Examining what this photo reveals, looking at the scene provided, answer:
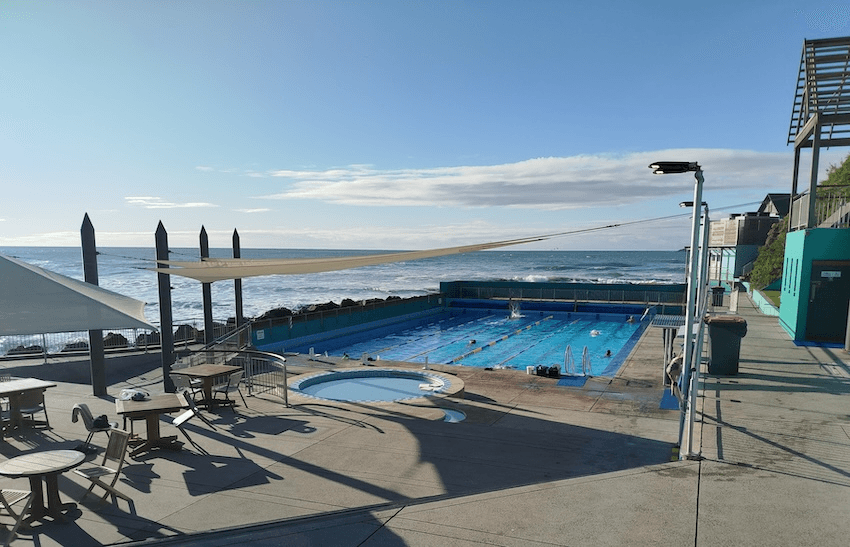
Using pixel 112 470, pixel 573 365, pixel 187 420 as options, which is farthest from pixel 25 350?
pixel 573 365

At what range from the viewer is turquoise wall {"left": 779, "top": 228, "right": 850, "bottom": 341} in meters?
13.5

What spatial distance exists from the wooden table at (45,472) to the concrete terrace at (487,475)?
0.48ft

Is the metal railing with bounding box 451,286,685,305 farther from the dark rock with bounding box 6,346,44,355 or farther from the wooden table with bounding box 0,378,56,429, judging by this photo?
the wooden table with bounding box 0,378,56,429

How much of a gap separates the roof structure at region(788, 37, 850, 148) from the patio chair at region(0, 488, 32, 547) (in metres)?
17.7

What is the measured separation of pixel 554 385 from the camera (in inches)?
427

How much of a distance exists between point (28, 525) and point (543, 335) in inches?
885

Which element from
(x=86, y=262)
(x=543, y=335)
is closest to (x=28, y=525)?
(x=86, y=262)

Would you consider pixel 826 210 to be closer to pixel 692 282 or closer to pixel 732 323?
pixel 732 323

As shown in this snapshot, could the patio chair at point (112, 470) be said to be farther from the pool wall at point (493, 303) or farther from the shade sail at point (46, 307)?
the pool wall at point (493, 303)

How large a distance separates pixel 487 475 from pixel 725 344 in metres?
7.46

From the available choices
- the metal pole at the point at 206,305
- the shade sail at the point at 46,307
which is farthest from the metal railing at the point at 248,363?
the shade sail at the point at 46,307

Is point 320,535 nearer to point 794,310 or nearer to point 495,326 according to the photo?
point 794,310

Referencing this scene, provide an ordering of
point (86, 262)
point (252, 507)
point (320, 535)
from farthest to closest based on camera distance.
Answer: point (86, 262), point (252, 507), point (320, 535)

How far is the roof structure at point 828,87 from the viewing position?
45.4ft
